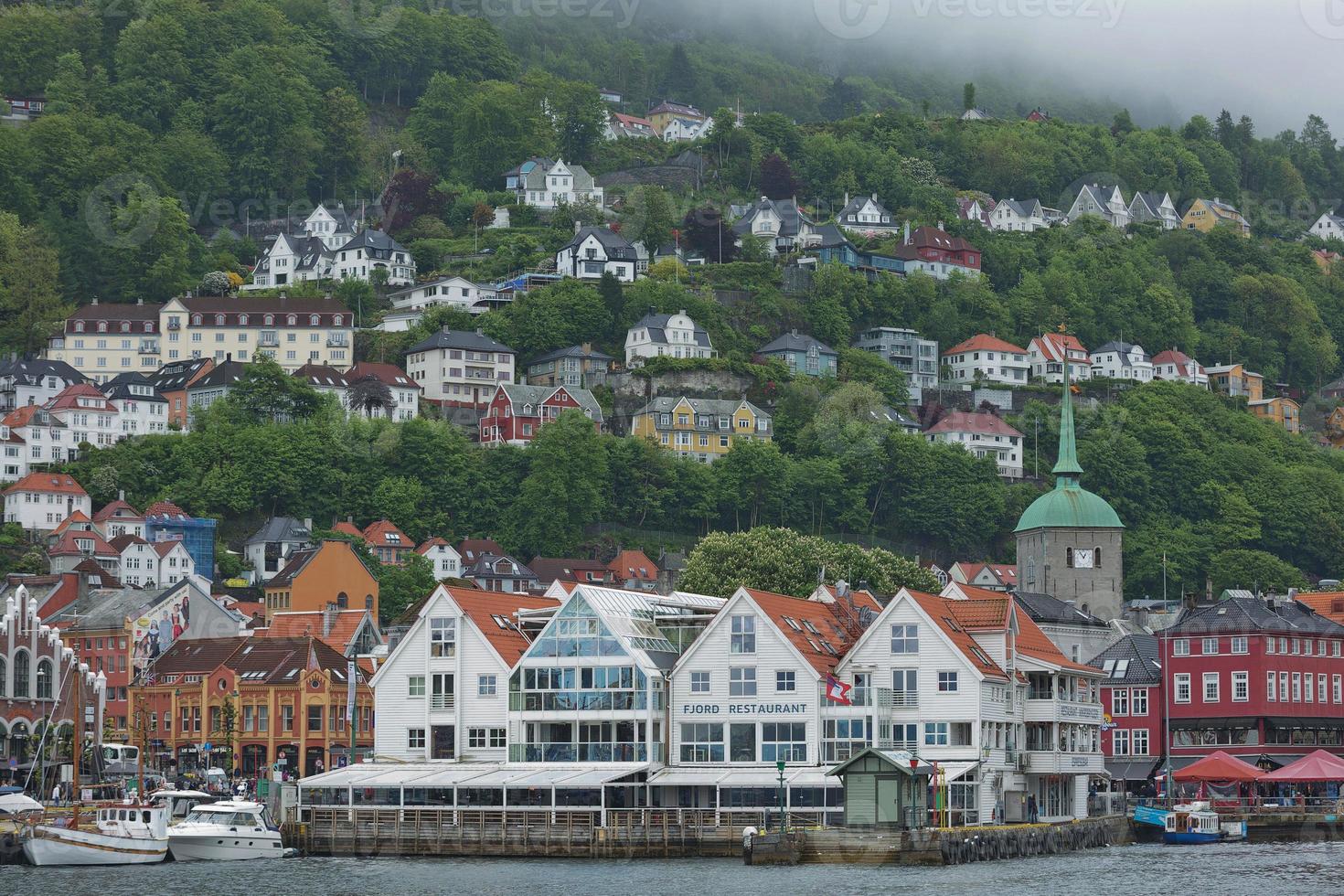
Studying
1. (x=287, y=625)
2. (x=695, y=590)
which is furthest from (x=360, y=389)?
(x=695, y=590)

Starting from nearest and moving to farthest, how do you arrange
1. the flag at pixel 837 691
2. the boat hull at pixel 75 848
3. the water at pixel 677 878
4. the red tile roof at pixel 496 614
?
the water at pixel 677 878, the boat hull at pixel 75 848, the flag at pixel 837 691, the red tile roof at pixel 496 614

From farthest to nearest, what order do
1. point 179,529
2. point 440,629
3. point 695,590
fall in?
point 179,529, point 695,590, point 440,629

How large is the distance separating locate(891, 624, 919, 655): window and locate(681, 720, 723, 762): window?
23.0 feet

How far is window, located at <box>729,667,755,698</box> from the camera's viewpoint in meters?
84.3

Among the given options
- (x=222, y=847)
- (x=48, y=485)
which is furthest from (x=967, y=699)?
(x=48, y=485)

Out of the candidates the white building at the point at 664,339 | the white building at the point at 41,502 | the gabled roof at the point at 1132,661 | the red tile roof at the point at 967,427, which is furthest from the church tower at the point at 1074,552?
the white building at the point at 41,502

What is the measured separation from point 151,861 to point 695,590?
41.5 m

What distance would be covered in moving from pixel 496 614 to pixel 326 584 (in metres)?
49.8

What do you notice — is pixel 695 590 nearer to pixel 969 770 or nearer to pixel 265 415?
pixel 969 770

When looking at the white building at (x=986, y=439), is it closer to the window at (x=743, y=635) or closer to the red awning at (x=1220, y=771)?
the red awning at (x=1220, y=771)

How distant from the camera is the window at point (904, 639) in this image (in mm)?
83312

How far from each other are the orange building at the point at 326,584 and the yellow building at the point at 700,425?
48151 millimetres

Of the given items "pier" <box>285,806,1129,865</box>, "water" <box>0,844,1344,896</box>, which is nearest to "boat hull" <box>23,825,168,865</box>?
"water" <box>0,844,1344,896</box>

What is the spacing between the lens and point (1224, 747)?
10925 cm
